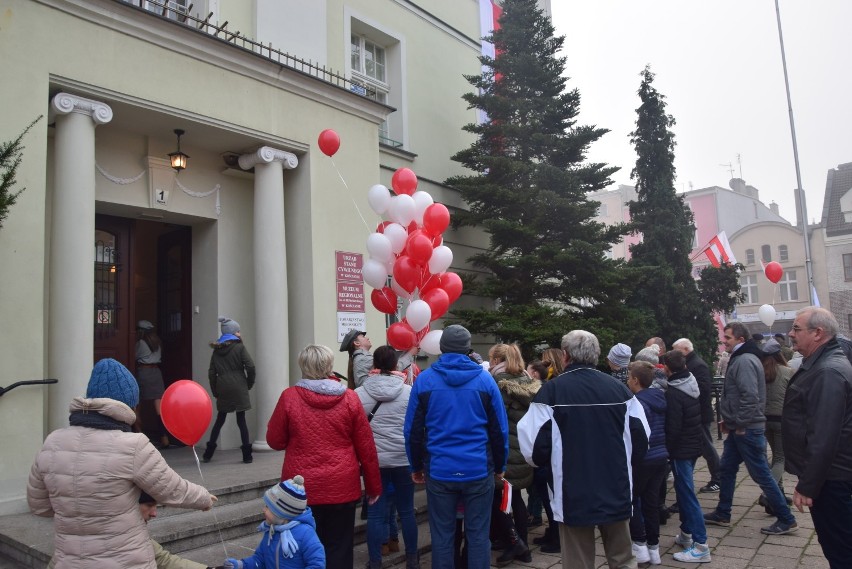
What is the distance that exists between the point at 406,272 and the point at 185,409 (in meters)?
3.30

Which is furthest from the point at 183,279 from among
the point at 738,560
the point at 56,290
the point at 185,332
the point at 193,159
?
the point at 738,560

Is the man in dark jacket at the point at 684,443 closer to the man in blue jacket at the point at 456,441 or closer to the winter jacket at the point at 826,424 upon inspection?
the winter jacket at the point at 826,424

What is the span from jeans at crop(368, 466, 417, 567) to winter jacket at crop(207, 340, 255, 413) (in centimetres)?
331

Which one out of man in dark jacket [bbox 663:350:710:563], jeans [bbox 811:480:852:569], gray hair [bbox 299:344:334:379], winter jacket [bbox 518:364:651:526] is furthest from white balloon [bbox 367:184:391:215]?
jeans [bbox 811:480:852:569]

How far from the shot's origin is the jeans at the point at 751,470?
625 cm

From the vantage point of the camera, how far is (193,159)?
9.22 m

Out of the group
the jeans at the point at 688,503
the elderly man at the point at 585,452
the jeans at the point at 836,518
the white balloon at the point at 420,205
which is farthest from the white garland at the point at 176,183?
the jeans at the point at 836,518

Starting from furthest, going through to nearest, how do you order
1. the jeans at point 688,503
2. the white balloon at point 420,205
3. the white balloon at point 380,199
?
1. the white balloon at point 380,199
2. the white balloon at point 420,205
3. the jeans at point 688,503

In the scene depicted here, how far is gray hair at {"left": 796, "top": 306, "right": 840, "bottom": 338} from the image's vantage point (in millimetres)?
4233

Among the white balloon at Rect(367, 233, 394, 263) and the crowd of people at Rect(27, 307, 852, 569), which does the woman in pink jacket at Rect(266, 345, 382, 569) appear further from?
the white balloon at Rect(367, 233, 394, 263)

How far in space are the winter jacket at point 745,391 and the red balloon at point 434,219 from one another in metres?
3.51

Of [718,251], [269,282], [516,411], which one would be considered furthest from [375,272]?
[718,251]

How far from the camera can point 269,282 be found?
9.06 meters

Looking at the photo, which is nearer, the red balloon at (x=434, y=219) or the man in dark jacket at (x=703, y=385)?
the man in dark jacket at (x=703, y=385)
